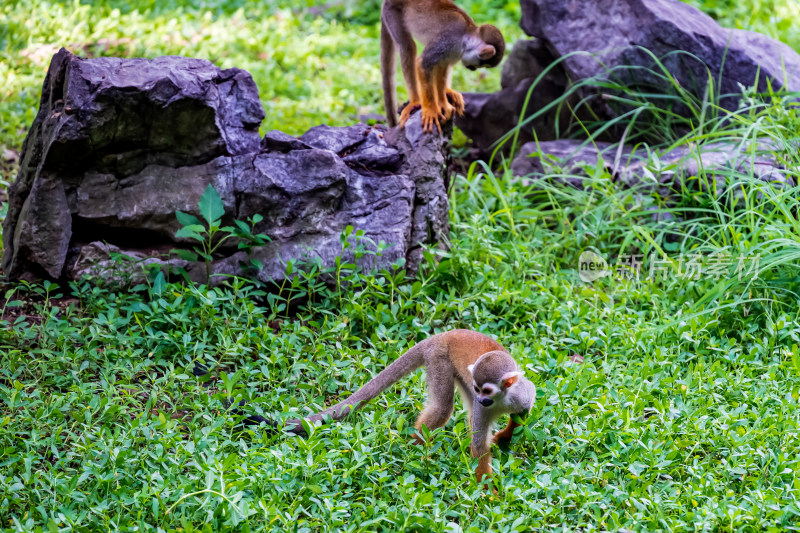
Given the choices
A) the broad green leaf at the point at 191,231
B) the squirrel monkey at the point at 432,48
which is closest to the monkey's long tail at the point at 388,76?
the squirrel monkey at the point at 432,48

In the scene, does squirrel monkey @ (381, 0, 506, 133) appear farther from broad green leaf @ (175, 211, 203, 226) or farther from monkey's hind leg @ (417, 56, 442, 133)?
broad green leaf @ (175, 211, 203, 226)

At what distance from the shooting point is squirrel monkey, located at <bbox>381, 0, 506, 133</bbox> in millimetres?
5758

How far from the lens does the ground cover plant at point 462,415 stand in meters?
3.26

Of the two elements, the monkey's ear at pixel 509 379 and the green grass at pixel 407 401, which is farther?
the monkey's ear at pixel 509 379

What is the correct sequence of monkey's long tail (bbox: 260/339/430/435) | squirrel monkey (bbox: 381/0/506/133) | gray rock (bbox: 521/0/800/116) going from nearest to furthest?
1. monkey's long tail (bbox: 260/339/430/435)
2. squirrel monkey (bbox: 381/0/506/133)
3. gray rock (bbox: 521/0/800/116)

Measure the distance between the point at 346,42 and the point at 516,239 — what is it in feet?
18.1

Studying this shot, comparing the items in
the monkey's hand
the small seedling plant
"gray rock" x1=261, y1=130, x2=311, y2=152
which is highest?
"gray rock" x1=261, y1=130, x2=311, y2=152

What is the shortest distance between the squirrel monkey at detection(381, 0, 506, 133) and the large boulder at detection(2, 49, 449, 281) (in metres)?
0.76

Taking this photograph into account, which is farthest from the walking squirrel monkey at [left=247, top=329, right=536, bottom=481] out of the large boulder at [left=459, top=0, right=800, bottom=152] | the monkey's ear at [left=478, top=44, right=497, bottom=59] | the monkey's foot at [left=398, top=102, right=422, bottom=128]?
the large boulder at [left=459, top=0, right=800, bottom=152]

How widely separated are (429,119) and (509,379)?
2879 millimetres

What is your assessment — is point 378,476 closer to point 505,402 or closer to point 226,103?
point 505,402

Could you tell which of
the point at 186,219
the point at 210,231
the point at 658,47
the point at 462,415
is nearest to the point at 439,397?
the point at 462,415

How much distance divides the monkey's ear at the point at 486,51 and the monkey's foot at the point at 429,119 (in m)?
0.55

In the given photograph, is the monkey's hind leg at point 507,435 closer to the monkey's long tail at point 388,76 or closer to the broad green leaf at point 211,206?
the broad green leaf at point 211,206
